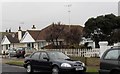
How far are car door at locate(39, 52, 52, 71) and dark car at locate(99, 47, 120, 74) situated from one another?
5.14 m

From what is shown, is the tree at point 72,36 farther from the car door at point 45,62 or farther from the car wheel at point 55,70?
the car wheel at point 55,70

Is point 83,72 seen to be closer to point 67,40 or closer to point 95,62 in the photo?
point 95,62

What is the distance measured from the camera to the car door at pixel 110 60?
522 inches

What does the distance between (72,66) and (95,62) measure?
8057 mm

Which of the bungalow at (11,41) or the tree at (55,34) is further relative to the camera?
the bungalow at (11,41)

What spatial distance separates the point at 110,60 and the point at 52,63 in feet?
17.6

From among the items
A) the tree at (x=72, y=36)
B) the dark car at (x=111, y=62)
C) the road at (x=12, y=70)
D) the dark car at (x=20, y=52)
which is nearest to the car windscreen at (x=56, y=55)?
the road at (x=12, y=70)

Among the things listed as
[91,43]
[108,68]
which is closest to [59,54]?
[108,68]

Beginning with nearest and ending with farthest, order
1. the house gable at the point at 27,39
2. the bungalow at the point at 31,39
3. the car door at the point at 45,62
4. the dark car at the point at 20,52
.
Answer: the car door at the point at 45,62 < the dark car at the point at 20,52 < the bungalow at the point at 31,39 < the house gable at the point at 27,39

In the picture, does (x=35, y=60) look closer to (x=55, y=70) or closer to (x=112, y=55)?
(x=55, y=70)

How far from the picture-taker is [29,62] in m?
20.4

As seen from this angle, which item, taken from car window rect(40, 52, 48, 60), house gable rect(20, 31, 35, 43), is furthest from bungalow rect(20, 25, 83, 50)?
car window rect(40, 52, 48, 60)

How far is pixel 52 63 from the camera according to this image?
18.3 meters

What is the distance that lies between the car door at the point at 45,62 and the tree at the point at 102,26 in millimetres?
31691
